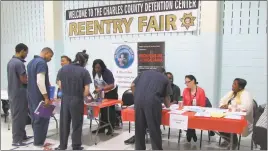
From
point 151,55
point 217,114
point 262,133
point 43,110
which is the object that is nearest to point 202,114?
point 217,114

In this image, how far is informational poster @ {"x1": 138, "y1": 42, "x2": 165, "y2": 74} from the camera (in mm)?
5328

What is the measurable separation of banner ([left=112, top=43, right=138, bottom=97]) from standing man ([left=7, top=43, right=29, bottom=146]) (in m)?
2.37

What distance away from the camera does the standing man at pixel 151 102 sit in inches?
124

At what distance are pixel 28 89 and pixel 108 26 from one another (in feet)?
8.90

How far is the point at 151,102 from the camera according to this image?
312 cm

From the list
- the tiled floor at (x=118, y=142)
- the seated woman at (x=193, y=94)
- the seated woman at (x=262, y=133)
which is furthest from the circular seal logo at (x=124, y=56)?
the seated woman at (x=262, y=133)

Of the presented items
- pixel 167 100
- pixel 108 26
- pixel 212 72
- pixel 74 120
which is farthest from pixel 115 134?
pixel 108 26

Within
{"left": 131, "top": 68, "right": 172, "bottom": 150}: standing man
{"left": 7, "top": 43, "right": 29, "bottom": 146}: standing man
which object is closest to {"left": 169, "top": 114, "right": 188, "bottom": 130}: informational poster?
{"left": 131, "top": 68, "right": 172, "bottom": 150}: standing man

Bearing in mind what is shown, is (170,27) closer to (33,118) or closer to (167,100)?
(167,100)

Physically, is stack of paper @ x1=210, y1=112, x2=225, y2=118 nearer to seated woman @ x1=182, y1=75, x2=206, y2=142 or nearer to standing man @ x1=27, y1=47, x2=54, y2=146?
seated woman @ x1=182, y1=75, x2=206, y2=142

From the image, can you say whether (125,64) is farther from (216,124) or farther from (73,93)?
(216,124)

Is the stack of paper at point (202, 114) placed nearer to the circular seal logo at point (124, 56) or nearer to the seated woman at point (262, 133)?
the seated woman at point (262, 133)

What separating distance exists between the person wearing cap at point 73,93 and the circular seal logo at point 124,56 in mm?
2254

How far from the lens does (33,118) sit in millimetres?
3760
